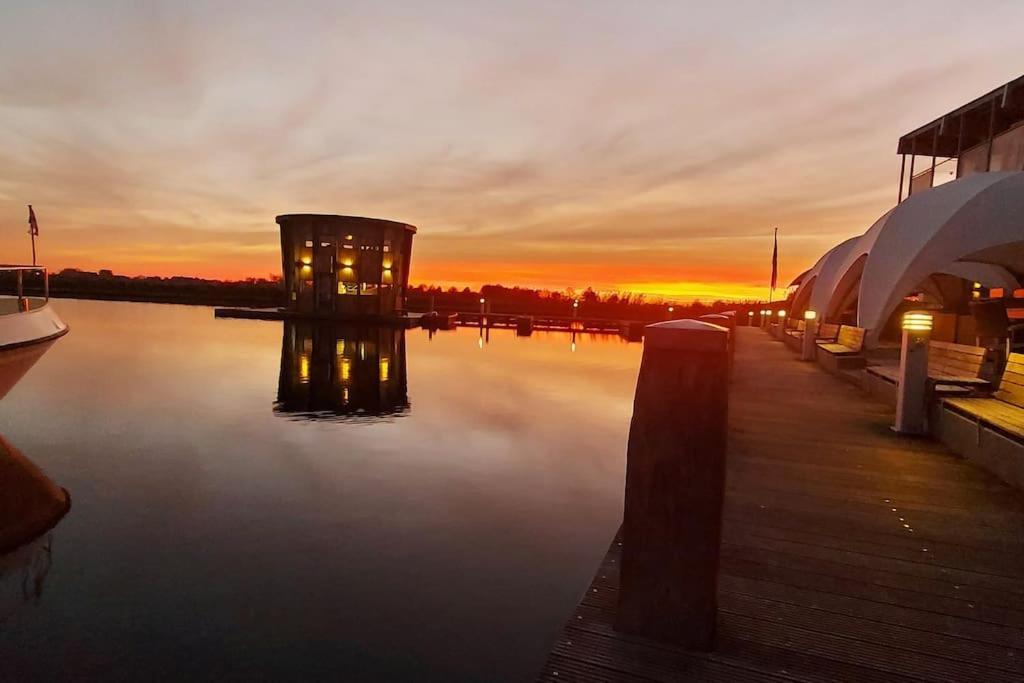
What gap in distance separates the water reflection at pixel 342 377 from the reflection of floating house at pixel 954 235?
12574mm

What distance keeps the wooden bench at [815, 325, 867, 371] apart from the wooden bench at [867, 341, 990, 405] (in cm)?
246

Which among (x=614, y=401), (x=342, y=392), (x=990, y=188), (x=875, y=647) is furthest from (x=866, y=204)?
(x=875, y=647)

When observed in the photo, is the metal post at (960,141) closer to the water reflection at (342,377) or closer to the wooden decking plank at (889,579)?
the water reflection at (342,377)

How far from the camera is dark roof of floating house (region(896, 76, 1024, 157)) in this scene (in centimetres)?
1789

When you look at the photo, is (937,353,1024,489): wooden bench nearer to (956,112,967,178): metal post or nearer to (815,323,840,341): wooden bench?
(815,323,840,341): wooden bench

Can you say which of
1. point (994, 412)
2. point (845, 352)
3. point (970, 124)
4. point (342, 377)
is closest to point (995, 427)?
point (994, 412)

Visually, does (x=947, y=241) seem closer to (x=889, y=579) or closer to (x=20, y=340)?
(x=889, y=579)

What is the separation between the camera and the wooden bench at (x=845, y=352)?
12.4 m

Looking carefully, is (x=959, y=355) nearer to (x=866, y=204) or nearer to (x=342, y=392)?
(x=342, y=392)

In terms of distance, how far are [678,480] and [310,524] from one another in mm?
6103

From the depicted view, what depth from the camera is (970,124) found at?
2122 centimetres

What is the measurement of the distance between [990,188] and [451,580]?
581 inches

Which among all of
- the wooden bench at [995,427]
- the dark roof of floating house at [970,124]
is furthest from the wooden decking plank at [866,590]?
the dark roof of floating house at [970,124]

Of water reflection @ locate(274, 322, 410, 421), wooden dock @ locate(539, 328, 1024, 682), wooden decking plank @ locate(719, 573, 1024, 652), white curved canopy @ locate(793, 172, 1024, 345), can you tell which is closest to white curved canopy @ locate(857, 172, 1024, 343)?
white curved canopy @ locate(793, 172, 1024, 345)
